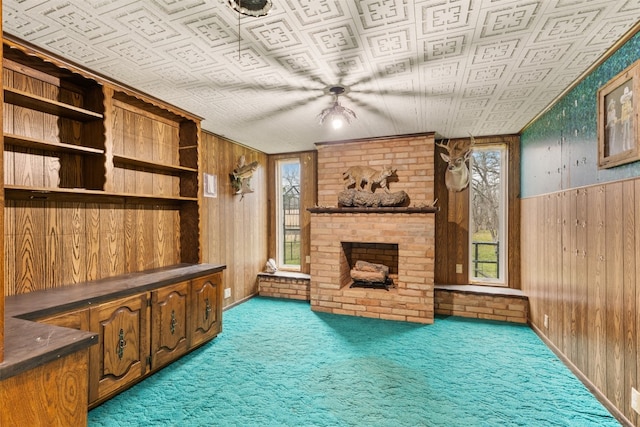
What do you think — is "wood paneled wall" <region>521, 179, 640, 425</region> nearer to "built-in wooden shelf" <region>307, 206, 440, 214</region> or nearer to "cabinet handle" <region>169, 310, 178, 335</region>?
"built-in wooden shelf" <region>307, 206, 440, 214</region>

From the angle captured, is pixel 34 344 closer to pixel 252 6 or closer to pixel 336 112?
pixel 252 6

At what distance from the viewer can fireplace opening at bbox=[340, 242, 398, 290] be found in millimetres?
4219

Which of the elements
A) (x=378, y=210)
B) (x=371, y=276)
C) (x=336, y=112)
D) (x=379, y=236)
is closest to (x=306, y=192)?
(x=378, y=210)

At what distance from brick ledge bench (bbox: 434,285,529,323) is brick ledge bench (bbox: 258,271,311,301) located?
1938 mm

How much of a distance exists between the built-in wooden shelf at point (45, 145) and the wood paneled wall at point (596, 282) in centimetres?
373

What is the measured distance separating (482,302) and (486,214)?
1.25 meters

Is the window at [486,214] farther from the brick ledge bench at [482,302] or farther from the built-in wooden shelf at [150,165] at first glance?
the built-in wooden shelf at [150,165]

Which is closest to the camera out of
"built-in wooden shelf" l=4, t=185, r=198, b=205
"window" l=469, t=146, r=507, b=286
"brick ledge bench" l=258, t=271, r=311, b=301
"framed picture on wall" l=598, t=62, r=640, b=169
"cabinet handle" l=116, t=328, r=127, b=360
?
"framed picture on wall" l=598, t=62, r=640, b=169

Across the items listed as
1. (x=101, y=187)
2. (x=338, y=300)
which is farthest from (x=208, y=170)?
(x=338, y=300)

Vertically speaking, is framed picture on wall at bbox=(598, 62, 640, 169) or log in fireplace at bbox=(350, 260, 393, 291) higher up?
framed picture on wall at bbox=(598, 62, 640, 169)

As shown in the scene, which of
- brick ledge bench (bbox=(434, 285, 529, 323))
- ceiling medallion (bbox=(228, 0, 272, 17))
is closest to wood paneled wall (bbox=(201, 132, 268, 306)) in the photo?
ceiling medallion (bbox=(228, 0, 272, 17))

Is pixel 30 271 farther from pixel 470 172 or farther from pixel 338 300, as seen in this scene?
pixel 470 172

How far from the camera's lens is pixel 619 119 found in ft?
6.49

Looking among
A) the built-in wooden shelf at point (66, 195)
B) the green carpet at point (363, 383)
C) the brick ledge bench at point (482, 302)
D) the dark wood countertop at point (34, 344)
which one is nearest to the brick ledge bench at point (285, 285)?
the green carpet at point (363, 383)
